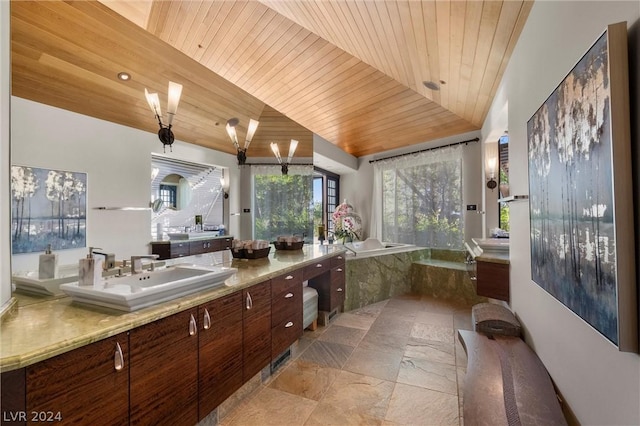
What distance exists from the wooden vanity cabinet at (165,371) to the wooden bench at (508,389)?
131cm

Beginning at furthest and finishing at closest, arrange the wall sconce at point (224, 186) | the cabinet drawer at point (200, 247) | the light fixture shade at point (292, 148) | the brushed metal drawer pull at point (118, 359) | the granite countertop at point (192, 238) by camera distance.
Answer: the light fixture shade at point (292, 148), the wall sconce at point (224, 186), the cabinet drawer at point (200, 247), the granite countertop at point (192, 238), the brushed metal drawer pull at point (118, 359)

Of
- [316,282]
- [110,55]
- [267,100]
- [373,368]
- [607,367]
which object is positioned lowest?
[373,368]

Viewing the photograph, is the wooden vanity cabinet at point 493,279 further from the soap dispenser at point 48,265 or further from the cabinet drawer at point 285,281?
the soap dispenser at point 48,265

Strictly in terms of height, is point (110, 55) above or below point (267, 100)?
below

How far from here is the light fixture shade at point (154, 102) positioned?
179cm

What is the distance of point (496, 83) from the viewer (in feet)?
8.42

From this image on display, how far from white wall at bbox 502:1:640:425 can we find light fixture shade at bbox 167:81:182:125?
220 centimetres

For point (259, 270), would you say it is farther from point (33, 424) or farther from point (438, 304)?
point (438, 304)

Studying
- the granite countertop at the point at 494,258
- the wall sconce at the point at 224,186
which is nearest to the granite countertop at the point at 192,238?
the wall sconce at the point at 224,186

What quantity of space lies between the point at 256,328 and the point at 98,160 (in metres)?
1.36

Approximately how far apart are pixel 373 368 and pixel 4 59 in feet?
9.30

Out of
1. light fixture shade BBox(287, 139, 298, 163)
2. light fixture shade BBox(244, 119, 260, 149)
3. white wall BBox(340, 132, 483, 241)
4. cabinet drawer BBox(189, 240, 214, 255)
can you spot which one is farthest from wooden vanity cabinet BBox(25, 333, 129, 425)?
white wall BBox(340, 132, 483, 241)

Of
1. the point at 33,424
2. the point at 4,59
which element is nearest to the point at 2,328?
the point at 33,424

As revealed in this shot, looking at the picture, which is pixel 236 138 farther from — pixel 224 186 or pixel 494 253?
pixel 494 253
